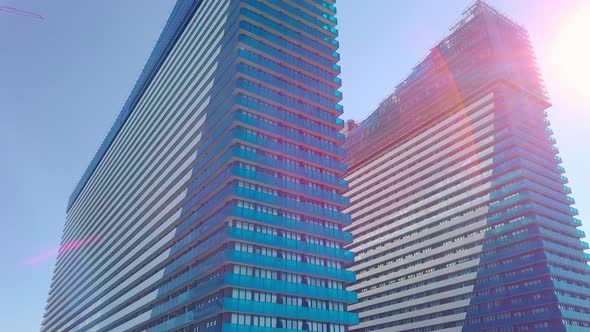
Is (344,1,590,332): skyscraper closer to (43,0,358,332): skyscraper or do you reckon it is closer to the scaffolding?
the scaffolding

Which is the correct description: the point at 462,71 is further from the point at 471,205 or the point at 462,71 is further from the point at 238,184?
the point at 238,184

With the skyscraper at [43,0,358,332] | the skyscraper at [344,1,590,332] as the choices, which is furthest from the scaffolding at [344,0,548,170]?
the skyscraper at [43,0,358,332]

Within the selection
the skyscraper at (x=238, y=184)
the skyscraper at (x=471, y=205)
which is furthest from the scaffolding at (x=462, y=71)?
the skyscraper at (x=238, y=184)

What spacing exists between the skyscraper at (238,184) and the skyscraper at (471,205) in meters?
48.0

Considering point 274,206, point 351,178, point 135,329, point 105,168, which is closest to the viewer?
point 274,206

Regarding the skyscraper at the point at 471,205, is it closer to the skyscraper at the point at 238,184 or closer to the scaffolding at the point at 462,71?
the scaffolding at the point at 462,71

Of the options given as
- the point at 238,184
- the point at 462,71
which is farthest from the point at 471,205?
the point at 238,184

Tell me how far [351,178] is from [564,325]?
87479mm

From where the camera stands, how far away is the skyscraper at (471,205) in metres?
112

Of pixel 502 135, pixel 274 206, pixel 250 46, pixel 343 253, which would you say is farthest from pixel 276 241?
pixel 502 135

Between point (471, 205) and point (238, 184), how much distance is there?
241 ft

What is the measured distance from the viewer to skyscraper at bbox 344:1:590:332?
111812mm

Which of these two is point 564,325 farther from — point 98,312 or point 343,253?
point 98,312

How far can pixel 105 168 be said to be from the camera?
163 m
